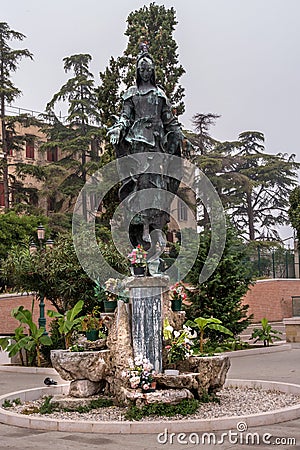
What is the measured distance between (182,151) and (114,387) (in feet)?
13.7

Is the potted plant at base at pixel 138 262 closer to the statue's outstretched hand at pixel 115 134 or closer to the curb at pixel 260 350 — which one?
the statue's outstretched hand at pixel 115 134

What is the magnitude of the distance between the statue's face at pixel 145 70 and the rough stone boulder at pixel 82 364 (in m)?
4.52

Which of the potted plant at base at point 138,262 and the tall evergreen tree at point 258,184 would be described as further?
the tall evergreen tree at point 258,184

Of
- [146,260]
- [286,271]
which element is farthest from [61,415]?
[286,271]

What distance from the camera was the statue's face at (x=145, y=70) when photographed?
40.7ft

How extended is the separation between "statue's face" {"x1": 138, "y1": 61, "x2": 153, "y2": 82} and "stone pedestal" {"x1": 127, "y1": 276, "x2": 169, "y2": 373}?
3390 mm

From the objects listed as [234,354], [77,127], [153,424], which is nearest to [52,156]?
[77,127]

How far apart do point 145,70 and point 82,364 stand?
4888mm

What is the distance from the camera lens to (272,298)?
3806cm

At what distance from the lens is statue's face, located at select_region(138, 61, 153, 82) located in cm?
1241

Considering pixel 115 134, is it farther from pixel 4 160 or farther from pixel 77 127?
pixel 77 127

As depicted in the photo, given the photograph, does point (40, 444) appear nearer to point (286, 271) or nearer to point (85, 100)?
point (286, 271)

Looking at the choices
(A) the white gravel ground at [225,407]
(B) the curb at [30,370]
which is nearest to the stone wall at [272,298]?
(B) the curb at [30,370]

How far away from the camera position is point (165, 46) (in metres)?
33.7
